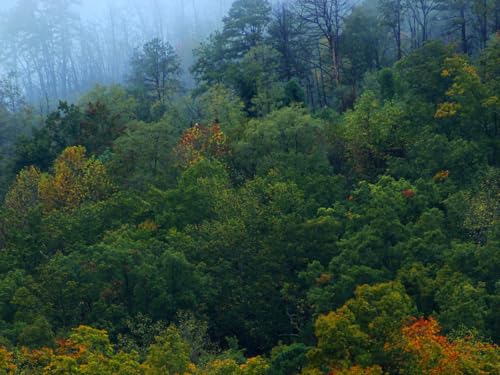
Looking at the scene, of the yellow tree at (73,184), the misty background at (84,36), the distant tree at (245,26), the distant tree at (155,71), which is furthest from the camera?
the misty background at (84,36)

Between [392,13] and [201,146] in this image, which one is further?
[392,13]

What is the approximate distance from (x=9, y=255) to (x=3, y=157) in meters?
24.0

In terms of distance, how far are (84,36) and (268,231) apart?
93.2 meters

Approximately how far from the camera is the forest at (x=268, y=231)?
1070 inches

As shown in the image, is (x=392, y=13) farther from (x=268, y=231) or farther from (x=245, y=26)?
(x=268, y=231)

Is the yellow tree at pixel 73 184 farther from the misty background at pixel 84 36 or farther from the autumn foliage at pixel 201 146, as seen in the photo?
the misty background at pixel 84 36

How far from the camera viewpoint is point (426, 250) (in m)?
36.2

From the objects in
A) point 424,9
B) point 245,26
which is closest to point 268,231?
point 245,26

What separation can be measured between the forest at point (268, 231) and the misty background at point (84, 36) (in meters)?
55.5

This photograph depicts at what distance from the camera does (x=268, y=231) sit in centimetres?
4031

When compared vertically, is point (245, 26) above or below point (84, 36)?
below

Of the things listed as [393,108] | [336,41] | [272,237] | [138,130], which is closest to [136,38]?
[336,41]

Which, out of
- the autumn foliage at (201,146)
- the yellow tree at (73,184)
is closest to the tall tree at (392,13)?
the autumn foliage at (201,146)

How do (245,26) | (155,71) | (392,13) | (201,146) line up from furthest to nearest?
1. (155,71)
2. (245,26)
3. (392,13)
4. (201,146)
